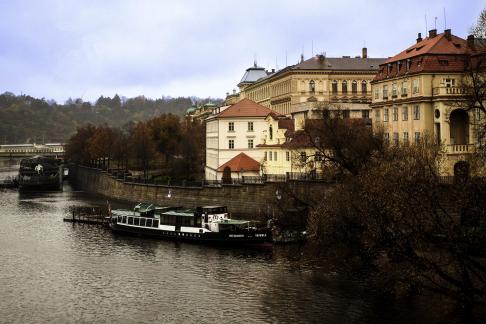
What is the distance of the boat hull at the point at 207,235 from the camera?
54250mm

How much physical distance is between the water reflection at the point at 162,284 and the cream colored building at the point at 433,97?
19546mm

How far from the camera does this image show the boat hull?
178 feet

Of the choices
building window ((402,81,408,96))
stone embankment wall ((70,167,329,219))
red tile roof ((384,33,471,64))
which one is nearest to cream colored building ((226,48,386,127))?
stone embankment wall ((70,167,329,219))

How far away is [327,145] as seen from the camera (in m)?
54.4

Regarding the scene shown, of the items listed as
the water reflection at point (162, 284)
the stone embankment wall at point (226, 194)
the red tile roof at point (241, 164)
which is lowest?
the water reflection at point (162, 284)

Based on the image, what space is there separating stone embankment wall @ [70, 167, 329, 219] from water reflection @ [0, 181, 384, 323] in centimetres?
995

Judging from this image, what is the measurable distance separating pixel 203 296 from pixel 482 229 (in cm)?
1853

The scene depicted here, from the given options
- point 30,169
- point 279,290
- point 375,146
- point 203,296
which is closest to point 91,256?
point 203,296

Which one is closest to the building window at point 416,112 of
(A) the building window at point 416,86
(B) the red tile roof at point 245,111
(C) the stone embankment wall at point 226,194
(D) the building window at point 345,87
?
(A) the building window at point 416,86

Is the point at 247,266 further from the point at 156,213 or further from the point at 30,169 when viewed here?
the point at 30,169

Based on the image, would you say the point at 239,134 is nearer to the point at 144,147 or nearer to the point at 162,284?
the point at 144,147

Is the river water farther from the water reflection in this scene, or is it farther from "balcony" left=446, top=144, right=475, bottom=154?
"balcony" left=446, top=144, right=475, bottom=154

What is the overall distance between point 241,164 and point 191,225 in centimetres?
2452

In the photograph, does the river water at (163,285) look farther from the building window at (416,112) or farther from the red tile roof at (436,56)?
the red tile roof at (436,56)
